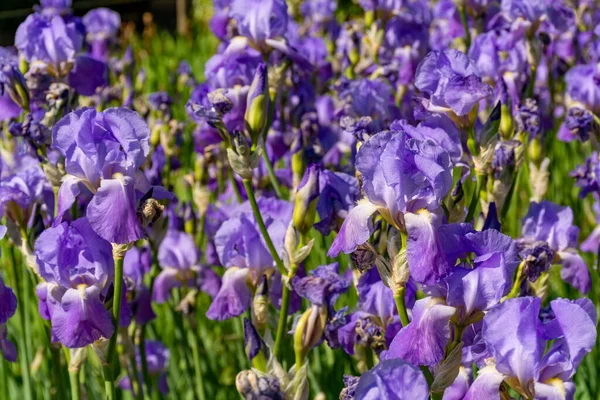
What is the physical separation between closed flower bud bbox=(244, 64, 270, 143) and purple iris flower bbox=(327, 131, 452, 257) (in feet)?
1.81

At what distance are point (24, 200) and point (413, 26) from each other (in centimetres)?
228

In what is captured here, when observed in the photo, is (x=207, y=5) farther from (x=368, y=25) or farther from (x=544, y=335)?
(x=544, y=335)

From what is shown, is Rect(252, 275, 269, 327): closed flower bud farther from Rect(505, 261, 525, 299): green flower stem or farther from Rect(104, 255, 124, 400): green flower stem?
Rect(505, 261, 525, 299): green flower stem

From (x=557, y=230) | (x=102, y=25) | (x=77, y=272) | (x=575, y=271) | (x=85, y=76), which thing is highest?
(x=85, y=76)

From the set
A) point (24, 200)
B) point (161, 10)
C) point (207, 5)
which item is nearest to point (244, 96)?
point (24, 200)

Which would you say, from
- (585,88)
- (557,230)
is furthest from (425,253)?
(585,88)

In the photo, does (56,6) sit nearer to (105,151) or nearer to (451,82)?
(105,151)

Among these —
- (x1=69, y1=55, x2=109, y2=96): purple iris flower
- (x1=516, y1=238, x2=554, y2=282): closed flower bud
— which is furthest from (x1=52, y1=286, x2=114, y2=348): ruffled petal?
(x1=69, y1=55, x2=109, y2=96): purple iris flower

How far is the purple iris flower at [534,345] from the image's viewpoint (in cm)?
125

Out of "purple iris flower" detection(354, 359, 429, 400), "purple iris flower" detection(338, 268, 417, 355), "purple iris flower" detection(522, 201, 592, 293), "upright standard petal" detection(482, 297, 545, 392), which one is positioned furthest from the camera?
"purple iris flower" detection(522, 201, 592, 293)

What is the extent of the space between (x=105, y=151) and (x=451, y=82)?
0.80 meters

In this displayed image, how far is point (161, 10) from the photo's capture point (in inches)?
530

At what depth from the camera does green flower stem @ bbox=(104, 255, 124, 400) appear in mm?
1636

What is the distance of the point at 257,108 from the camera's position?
6.48ft
